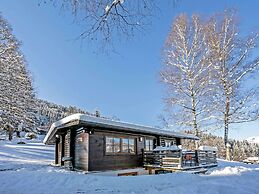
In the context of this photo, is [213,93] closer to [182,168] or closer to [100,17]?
[182,168]

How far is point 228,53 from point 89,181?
13.8 meters

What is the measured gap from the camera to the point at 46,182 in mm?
8203

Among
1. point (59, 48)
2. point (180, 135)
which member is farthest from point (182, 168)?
point (59, 48)

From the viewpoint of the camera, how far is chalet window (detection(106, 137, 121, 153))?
1327 centimetres

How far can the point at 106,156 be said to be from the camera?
1297 centimetres

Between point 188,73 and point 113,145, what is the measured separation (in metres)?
8.04

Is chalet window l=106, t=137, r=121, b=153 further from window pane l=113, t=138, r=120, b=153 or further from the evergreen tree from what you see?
the evergreen tree

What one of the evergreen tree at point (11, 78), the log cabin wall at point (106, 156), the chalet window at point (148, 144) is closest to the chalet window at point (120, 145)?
the log cabin wall at point (106, 156)

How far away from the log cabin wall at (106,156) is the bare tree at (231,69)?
6.98m

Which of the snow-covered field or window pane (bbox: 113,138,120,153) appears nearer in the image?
the snow-covered field

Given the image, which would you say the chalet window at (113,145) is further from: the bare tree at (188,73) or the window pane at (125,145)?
the bare tree at (188,73)

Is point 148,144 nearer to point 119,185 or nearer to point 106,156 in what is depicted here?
point 106,156

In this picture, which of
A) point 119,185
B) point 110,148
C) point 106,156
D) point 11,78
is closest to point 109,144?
point 110,148

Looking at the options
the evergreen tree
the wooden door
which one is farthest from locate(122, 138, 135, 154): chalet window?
the evergreen tree
